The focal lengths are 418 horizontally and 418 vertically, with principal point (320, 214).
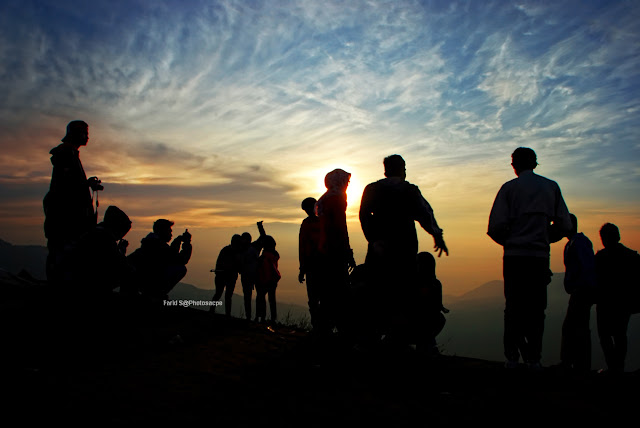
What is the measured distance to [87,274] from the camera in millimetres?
5129

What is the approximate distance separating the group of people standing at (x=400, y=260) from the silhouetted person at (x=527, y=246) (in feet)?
0.04

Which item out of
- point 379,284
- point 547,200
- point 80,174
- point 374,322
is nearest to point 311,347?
point 374,322

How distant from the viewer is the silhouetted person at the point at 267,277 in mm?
9727

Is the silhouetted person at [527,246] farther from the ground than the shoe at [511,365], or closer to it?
farther from the ground

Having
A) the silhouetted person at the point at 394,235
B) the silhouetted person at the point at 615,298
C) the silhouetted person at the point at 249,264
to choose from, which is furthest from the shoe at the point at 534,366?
the silhouetted person at the point at 249,264

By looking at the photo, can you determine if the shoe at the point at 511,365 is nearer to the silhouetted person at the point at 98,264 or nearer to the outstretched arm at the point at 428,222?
the outstretched arm at the point at 428,222

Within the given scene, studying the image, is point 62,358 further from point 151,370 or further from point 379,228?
point 379,228

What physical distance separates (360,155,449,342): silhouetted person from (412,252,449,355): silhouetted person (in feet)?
1.52

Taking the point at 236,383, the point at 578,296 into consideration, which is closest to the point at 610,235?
the point at 578,296

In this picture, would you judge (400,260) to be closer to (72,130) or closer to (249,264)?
(72,130)

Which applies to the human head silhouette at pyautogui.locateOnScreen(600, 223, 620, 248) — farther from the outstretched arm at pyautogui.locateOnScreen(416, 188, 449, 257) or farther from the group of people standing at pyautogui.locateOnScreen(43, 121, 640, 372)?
the outstretched arm at pyautogui.locateOnScreen(416, 188, 449, 257)

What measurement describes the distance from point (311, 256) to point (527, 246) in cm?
269

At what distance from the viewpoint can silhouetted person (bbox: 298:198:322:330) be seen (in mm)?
5410

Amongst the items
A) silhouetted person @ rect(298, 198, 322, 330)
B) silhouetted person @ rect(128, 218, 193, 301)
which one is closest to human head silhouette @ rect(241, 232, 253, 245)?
silhouetted person @ rect(128, 218, 193, 301)
